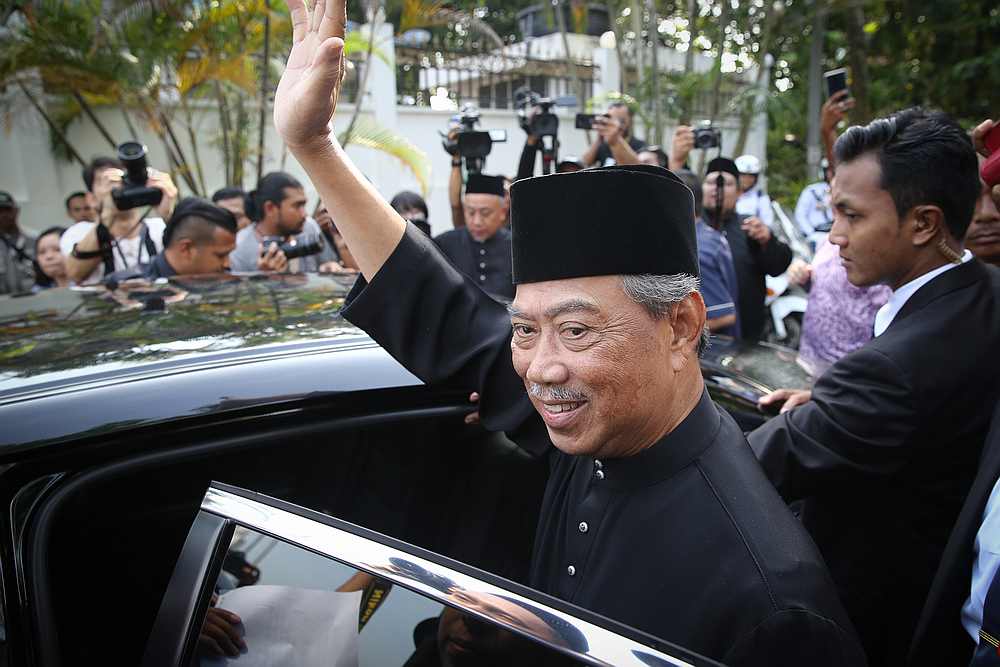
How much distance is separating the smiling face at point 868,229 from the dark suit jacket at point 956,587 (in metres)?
0.52

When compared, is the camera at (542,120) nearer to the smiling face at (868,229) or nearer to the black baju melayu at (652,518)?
the smiling face at (868,229)

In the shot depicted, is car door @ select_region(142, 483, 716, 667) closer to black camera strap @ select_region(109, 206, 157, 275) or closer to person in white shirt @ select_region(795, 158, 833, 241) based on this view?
black camera strap @ select_region(109, 206, 157, 275)

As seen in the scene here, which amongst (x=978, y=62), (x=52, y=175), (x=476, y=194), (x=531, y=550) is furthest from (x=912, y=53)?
(x=531, y=550)

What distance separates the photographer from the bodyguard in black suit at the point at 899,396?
5.62ft

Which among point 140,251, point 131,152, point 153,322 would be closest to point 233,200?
point 140,251

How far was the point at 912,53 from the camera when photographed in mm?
13570

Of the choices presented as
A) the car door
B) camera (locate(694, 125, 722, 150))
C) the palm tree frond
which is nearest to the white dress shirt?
the car door

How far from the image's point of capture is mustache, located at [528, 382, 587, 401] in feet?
4.05

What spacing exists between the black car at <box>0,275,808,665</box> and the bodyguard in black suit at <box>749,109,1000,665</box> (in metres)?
0.65

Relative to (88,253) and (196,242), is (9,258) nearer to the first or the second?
(88,253)

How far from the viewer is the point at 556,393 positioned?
1.24 m

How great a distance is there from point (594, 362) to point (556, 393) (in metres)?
0.08

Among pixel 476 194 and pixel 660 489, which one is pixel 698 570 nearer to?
pixel 660 489

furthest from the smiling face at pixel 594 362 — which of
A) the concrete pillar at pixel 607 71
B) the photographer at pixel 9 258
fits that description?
the concrete pillar at pixel 607 71
